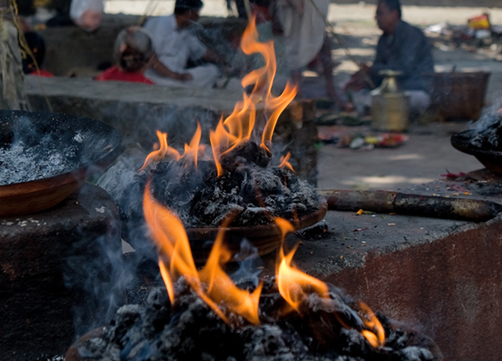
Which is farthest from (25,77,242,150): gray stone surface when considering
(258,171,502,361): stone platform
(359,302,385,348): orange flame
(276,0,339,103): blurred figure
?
(359,302,385,348): orange flame

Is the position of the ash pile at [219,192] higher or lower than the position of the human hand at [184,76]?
higher

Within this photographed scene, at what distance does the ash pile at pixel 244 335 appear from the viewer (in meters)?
1.34

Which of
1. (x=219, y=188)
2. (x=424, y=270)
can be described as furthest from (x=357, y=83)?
(x=219, y=188)

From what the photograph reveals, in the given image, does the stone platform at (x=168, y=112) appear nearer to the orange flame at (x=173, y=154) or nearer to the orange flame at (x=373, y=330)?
the orange flame at (x=173, y=154)

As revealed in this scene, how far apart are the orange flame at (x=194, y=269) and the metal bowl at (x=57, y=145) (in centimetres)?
26

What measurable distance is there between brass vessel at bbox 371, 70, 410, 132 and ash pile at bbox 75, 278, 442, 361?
694 cm

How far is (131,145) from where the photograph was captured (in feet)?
15.8

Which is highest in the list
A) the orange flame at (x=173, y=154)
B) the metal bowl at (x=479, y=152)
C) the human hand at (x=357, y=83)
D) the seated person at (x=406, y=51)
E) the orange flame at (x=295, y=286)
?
the orange flame at (x=295, y=286)

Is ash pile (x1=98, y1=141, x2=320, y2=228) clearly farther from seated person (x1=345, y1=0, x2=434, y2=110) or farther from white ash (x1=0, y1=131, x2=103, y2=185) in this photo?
seated person (x1=345, y1=0, x2=434, y2=110)

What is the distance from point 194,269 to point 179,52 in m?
5.70

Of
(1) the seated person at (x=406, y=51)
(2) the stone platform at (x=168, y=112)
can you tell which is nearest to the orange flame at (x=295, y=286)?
(2) the stone platform at (x=168, y=112)

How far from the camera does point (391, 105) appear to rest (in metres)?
8.08

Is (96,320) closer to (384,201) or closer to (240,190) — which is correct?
(240,190)

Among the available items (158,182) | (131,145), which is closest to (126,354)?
(158,182)
